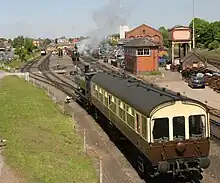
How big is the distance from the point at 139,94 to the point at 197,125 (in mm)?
2972

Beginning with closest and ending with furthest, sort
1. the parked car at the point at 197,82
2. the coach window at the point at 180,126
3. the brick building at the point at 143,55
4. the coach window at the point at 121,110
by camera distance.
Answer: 1. the coach window at the point at 180,126
2. the coach window at the point at 121,110
3. the parked car at the point at 197,82
4. the brick building at the point at 143,55

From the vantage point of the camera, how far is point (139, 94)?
1650cm

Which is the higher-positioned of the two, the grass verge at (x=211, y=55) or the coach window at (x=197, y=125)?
the grass verge at (x=211, y=55)

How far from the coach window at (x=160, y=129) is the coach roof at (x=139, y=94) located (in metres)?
0.41

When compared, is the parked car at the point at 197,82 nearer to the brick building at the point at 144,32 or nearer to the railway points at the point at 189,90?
the railway points at the point at 189,90

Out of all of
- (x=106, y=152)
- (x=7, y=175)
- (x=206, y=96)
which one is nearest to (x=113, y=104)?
(x=106, y=152)

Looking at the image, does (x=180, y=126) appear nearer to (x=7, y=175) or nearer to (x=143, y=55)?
(x=7, y=175)

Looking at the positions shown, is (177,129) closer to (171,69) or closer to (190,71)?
(190,71)

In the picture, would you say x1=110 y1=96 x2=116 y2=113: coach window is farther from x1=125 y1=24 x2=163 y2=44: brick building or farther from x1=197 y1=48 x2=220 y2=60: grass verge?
x1=125 y1=24 x2=163 y2=44: brick building

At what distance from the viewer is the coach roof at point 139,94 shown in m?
14.4

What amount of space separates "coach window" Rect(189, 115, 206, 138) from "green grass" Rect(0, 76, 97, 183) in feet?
12.3

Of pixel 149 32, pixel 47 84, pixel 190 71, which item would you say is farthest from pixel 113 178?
pixel 149 32

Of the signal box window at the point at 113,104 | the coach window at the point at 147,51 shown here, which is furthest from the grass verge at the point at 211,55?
the signal box window at the point at 113,104

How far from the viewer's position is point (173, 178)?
15.3 metres
